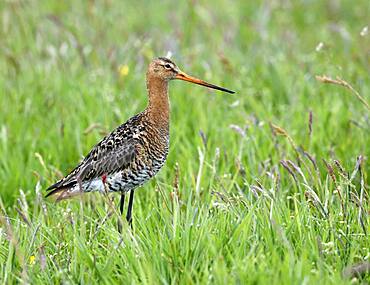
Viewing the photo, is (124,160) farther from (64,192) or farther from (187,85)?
(187,85)

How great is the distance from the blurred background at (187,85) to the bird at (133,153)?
335mm

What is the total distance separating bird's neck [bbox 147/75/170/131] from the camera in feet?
18.0

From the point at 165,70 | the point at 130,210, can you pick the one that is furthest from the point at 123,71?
the point at 130,210

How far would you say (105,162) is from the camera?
214 inches

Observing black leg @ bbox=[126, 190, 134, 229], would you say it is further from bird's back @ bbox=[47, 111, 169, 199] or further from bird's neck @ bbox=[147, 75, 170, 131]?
bird's neck @ bbox=[147, 75, 170, 131]

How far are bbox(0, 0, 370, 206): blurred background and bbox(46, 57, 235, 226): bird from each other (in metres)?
0.33

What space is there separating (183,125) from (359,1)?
220 inches

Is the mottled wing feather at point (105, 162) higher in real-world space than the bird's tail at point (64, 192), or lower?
higher

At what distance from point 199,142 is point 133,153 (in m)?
1.15

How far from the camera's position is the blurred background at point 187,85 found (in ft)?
20.7

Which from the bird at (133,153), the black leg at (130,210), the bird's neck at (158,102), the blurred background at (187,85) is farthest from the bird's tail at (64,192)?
the bird's neck at (158,102)

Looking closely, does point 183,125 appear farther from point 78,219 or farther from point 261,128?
point 78,219

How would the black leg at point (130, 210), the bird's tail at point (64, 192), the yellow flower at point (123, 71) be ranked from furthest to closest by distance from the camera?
the yellow flower at point (123, 71)
the bird's tail at point (64, 192)
the black leg at point (130, 210)

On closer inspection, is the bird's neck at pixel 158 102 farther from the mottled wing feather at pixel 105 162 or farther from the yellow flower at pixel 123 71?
the yellow flower at pixel 123 71
